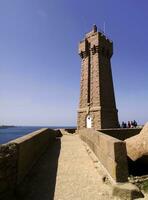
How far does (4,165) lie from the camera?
4.55 metres

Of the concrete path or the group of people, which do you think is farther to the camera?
the group of people

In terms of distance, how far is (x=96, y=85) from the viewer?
25.8 metres

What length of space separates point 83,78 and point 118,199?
79.9 ft

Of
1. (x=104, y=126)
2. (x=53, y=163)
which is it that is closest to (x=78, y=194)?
(x=53, y=163)

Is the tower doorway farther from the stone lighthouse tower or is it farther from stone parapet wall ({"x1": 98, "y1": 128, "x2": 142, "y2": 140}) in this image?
stone parapet wall ({"x1": 98, "y1": 128, "x2": 142, "y2": 140})

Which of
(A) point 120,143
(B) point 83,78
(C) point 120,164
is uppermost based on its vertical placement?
(B) point 83,78

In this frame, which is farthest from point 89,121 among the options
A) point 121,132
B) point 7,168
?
point 7,168

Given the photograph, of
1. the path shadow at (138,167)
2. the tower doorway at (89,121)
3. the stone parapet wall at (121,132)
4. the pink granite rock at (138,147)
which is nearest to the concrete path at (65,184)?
the pink granite rock at (138,147)

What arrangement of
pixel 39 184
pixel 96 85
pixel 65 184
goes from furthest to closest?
1. pixel 96 85
2. pixel 39 184
3. pixel 65 184

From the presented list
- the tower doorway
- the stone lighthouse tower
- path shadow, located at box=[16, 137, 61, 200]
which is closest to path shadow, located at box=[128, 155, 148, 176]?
path shadow, located at box=[16, 137, 61, 200]

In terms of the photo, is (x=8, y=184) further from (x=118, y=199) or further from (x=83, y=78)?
(x=83, y=78)

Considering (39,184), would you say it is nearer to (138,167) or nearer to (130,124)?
(138,167)

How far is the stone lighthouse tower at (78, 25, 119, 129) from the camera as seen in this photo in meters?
25.4

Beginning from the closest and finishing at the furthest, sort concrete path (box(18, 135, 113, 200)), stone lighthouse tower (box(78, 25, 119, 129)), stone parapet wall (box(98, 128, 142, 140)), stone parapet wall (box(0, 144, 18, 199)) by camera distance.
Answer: stone parapet wall (box(0, 144, 18, 199)) → concrete path (box(18, 135, 113, 200)) → stone parapet wall (box(98, 128, 142, 140)) → stone lighthouse tower (box(78, 25, 119, 129))
